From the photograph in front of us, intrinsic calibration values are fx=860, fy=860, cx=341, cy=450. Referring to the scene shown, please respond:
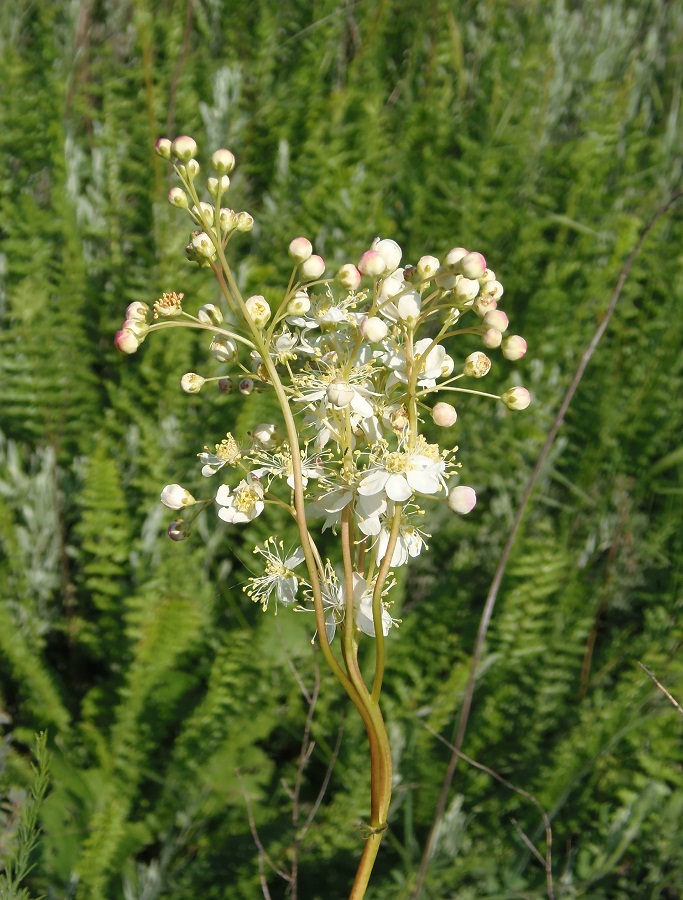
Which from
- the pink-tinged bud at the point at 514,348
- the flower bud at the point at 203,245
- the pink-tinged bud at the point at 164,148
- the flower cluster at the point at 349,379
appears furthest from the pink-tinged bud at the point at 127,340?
the pink-tinged bud at the point at 514,348

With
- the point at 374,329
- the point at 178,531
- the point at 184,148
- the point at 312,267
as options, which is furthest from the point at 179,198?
the point at 178,531

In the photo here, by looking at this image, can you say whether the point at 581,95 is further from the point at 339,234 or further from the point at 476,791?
the point at 476,791

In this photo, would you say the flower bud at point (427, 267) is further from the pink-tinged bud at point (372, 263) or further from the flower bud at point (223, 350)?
the flower bud at point (223, 350)

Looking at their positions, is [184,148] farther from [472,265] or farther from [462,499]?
[462,499]

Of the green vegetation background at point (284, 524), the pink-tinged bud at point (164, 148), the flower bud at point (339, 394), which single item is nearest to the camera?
the flower bud at point (339, 394)

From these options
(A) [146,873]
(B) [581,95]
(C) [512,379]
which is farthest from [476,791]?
(B) [581,95]

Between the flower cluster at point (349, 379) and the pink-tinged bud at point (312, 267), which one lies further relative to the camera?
the pink-tinged bud at point (312, 267)
